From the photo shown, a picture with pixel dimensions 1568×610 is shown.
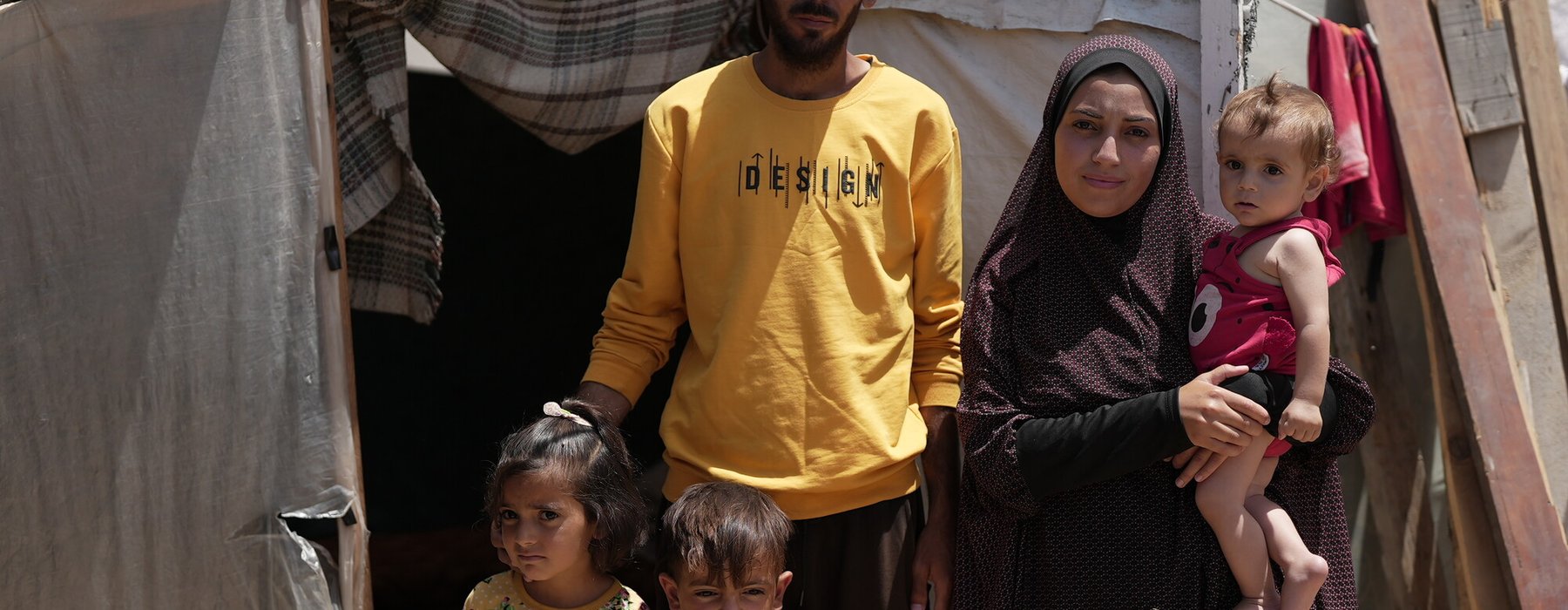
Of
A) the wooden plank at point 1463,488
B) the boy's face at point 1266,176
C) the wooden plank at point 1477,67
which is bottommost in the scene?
the wooden plank at point 1463,488

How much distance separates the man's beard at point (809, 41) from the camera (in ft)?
8.23

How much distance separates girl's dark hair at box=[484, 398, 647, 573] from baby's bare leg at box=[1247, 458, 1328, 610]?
3.68 feet

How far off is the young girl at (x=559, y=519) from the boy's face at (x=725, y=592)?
0.15 meters

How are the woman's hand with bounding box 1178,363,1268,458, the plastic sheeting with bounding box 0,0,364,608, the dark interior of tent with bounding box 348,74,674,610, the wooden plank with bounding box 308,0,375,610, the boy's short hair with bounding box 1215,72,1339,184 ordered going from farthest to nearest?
1. the dark interior of tent with bounding box 348,74,674,610
2. the wooden plank with bounding box 308,0,375,610
3. the plastic sheeting with bounding box 0,0,364,608
4. the boy's short hair with bounding box 1215,72,1339,184
5. the woman's hand with bounding box 1178,363,1268,458

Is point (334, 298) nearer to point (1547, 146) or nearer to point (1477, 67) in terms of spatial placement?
point (1477, 67)

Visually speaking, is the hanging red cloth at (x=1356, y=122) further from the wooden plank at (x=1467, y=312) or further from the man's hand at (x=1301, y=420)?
the man's hand at (x=1301, y=420)

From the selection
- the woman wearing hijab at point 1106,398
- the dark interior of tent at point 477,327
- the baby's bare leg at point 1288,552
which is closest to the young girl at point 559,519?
the woman wearing hijab at point 1106,398

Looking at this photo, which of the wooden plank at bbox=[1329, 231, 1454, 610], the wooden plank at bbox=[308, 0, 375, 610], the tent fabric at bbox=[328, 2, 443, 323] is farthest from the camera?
the wooden plank at bbox=[1329, 231, 1454, 610]

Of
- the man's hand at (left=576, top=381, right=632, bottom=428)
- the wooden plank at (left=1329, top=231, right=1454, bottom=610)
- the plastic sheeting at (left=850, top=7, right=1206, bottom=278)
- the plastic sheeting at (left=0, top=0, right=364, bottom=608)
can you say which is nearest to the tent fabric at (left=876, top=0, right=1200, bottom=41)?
the plastic sheeting at (left=850, top=7, right=1206, bottom=278)

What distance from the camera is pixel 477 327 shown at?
15.9 feet

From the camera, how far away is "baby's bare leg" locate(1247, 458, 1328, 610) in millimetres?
2117

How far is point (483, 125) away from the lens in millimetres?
4703

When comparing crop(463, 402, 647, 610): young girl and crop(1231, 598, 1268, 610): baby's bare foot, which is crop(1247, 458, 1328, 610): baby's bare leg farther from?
crop(463, 402, 647, 610): young girl

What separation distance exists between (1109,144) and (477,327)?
3155mm
